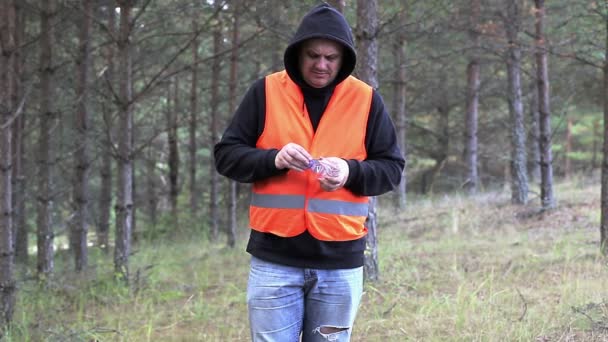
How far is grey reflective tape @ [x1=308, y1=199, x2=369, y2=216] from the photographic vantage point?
2465mm

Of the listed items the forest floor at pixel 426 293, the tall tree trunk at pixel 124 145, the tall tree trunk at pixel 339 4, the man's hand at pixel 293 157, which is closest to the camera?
the man's hand at pixel 293 157

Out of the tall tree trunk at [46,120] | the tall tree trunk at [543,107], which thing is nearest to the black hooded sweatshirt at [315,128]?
the tall tree trunk at [46,120]

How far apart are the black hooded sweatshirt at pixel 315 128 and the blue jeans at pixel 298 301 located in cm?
4

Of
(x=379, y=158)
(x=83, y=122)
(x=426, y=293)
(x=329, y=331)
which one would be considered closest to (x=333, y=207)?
(x=379, y=158)

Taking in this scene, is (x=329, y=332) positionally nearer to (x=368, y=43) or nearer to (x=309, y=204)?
(x=309, y=204)

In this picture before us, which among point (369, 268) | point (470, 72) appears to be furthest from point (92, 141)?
point (470, 72)

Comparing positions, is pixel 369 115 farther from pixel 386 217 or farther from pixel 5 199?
pixel 386 217

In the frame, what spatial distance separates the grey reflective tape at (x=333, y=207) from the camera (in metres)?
2.46

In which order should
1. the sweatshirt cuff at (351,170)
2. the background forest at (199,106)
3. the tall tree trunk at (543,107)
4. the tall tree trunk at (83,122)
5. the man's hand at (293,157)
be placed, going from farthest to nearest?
the tall tree trunk at (543,107), the tall tree trunk at (83,122), the background forest at (199,106), the sweatshirt cuff at (351,170), the man's hand at (293,157)

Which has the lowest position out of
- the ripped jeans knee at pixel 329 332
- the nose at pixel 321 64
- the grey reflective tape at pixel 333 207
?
the ripped jeans knee at pixel 329 332

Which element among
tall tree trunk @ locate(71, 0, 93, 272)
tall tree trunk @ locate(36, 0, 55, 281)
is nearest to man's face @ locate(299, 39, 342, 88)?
tall tree trunk @ locate(71, 0, 93, 272)

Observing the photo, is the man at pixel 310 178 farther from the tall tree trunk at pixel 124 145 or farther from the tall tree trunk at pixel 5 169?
the tall tree trunk at pixel 124 145

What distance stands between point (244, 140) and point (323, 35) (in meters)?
0.55

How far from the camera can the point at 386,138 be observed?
2656 millimetres
